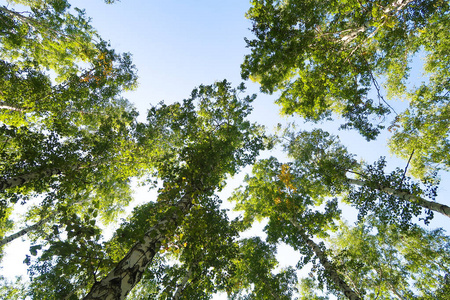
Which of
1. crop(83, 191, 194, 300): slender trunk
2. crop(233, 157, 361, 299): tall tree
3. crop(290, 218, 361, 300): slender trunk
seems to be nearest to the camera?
crop(83, 191, 194, 300): slender trunk

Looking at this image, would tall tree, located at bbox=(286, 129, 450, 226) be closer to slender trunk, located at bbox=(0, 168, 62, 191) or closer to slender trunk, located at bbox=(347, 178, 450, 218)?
slender trunk, located at bbox=(347, 178, 450, 218)

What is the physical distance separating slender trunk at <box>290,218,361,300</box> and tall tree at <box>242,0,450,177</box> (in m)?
5.85

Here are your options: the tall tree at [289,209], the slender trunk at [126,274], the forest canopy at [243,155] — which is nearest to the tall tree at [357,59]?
the forest canopy at [243,155]

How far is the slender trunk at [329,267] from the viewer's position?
272 inches

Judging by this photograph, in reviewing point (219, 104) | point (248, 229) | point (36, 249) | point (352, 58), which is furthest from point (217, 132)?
point (248, 229)

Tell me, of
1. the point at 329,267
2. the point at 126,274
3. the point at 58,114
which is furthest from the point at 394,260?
the point at 58,114

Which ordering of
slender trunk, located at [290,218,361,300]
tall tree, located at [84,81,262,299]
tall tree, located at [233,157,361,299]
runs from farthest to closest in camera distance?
tall tree, located at [233,157,361,299]
slender trunk, located at [290,218,361,300]
tall tree, located at [84,81,262,299]

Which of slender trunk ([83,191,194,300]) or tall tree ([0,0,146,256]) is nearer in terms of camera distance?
slender trunk ([83,191,194,300])

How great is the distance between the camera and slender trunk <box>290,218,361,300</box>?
6.91m

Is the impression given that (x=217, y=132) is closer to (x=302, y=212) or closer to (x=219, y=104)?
(x=219, y=104)

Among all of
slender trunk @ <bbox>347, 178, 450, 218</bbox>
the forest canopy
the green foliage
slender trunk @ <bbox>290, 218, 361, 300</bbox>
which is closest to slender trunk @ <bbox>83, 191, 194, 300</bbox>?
the forest canopy

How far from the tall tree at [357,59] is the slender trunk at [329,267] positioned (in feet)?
19.2

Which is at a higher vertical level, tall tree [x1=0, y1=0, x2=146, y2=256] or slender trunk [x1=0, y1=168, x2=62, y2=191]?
tall tree [x1=0, y1=0, x2=146, y2=256]

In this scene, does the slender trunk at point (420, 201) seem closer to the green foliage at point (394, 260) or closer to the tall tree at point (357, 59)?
the tall tree at point (357, 59)
